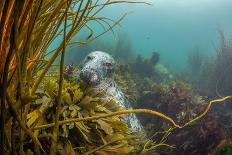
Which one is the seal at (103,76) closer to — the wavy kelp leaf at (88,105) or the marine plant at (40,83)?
the marine plant at (40,83)

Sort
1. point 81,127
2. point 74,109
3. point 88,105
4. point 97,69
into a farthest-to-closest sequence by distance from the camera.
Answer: point 97,69, point 88,105, point 74,109, point 81,127

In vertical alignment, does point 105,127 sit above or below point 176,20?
below

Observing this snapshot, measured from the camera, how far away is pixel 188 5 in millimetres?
83875

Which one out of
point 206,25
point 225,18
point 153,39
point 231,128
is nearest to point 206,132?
point 231,128

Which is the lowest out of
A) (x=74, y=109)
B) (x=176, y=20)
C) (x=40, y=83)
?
(x=74, y=109)

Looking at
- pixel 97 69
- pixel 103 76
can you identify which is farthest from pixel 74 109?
pixel 103 76

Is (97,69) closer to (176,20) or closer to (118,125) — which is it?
(118,125)

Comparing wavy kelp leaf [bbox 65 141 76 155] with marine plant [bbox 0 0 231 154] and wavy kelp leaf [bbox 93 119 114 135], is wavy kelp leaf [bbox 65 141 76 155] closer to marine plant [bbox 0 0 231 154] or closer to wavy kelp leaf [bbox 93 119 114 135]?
marine plant [bbox 0 0 231 154]

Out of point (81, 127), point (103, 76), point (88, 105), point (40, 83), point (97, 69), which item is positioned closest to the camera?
point (40, 83)

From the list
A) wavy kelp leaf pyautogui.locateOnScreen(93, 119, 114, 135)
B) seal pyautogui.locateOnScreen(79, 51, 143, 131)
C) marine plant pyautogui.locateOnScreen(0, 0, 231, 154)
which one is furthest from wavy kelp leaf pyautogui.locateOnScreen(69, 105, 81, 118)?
seal pyautogui.locateOnScreen(79, 51, 143, 131)

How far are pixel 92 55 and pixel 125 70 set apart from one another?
4.10 meters

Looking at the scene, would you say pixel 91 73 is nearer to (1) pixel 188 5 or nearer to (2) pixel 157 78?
(2) pixel 157 78

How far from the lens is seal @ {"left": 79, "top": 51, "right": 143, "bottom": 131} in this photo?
4746 mm

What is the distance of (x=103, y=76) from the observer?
507cm
